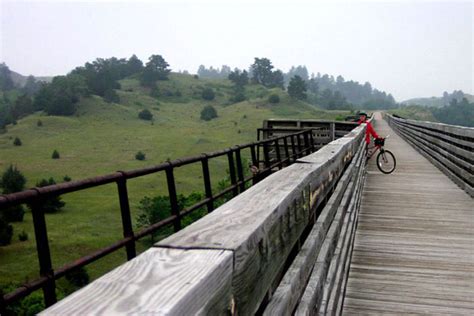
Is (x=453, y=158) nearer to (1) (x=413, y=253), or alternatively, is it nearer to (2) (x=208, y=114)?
(1) (x=413, y=253)

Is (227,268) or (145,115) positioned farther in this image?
(145,115)

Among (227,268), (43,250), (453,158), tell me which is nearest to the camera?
(227,268)

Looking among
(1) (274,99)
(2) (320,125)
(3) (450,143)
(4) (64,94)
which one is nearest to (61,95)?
(4) (64,94)

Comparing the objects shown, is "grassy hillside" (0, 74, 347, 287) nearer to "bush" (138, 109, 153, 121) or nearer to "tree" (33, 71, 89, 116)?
"bush" (138, 109, 153, 121)

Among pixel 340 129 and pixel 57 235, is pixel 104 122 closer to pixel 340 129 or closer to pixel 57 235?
pixel 57 235

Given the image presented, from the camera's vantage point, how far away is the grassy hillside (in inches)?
2366

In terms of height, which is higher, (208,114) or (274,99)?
(274,99)

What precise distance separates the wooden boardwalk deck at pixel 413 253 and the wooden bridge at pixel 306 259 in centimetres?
2

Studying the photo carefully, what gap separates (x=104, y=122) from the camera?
139 metres

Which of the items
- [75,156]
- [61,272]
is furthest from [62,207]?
[61,272]

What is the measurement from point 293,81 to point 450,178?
16818cm

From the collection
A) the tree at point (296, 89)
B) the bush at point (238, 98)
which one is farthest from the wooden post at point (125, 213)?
the bush at point (238, 98)

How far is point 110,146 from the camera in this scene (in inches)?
4803

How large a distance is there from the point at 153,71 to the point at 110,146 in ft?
247
